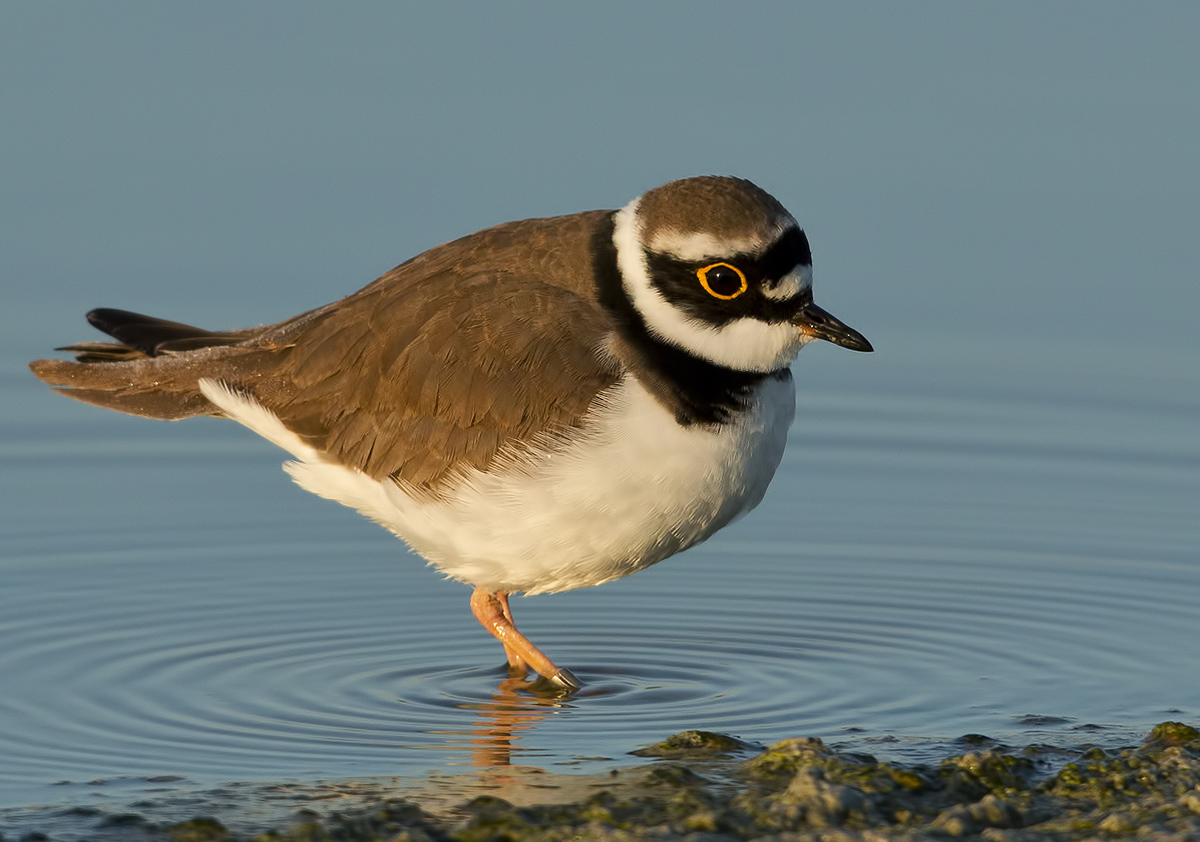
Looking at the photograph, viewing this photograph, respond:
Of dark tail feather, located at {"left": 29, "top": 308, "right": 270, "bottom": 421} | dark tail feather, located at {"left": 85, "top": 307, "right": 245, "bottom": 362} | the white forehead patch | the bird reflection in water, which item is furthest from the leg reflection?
dark tail feather, located at {"left": 85, "top": 307, "right": 245, "bottom": 362}

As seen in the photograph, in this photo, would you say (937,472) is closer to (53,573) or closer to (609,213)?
(609,213)

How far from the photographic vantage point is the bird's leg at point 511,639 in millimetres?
9453

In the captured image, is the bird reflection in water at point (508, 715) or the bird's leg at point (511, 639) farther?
the bird's leg at point (511, 639)

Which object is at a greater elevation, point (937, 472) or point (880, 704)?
point (937, 472)

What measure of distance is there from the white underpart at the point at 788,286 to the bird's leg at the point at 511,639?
2096 mm

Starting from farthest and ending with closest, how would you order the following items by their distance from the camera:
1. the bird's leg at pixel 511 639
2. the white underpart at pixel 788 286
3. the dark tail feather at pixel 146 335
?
1. the dark tail feather at pixel 146 335
2. the bird's leg at pixel 511 639
3. the white underpart at pixel 788 286

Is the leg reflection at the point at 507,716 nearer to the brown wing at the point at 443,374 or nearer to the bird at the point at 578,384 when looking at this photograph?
the bird at the point at 578,384

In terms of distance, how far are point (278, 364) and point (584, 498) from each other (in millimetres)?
1934

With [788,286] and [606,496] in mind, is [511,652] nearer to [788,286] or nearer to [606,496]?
[606,496]

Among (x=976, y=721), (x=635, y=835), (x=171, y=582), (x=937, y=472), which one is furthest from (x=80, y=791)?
(x=937, y=472)

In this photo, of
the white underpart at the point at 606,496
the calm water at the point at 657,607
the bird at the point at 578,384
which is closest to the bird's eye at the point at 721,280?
the bird at the point at 578,384

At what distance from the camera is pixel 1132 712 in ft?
29.2

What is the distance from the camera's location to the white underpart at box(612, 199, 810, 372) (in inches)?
344

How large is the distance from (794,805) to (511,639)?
2.79 metres
